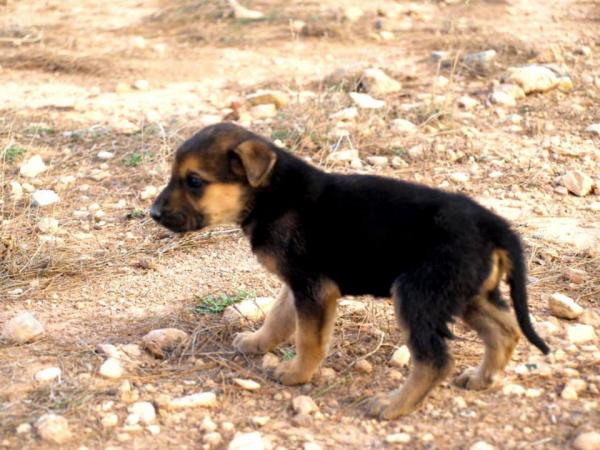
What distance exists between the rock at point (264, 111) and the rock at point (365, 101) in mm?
869

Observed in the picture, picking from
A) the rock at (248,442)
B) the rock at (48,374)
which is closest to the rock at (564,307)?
the rock at (248,442)

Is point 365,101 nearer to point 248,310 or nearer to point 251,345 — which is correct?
point 248,310

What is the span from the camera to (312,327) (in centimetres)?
502

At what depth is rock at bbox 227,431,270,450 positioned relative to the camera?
4.36 metres

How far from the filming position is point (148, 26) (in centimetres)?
1341

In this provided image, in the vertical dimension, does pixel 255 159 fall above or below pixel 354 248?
above

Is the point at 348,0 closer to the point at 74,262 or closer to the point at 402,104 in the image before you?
the point at 402,104

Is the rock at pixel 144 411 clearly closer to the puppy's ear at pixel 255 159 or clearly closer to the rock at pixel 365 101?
the puppy's ear at pixel 255 159

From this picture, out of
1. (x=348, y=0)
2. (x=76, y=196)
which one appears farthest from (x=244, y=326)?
(x=348, y=0)

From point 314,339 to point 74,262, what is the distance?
241cm

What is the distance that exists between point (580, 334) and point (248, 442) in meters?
2.34

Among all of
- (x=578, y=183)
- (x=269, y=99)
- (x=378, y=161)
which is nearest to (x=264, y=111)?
(x=269, y=99)

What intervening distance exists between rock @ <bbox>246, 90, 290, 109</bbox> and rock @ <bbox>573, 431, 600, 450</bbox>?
20.0 ft

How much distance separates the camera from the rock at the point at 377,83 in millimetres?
10062
